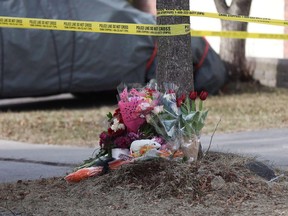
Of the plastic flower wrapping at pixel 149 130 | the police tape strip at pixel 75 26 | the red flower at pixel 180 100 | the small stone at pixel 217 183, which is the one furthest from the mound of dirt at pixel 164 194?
the police tape strip at pixel 75 26

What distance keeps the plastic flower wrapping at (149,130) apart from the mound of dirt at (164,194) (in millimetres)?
122

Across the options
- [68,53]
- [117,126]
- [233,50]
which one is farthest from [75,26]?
[233,50]

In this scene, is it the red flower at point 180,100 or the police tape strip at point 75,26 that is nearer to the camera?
the red flower at point 180,100

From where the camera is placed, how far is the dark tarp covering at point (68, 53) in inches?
562

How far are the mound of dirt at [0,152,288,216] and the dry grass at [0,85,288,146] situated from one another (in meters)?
3.75

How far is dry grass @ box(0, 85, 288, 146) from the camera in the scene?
1148 cm

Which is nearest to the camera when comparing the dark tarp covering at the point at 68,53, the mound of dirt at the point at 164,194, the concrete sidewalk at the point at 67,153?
the mound of dirt at the point at 164,194

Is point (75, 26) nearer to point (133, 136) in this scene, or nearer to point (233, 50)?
point (133, 136)

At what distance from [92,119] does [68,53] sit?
206 cm

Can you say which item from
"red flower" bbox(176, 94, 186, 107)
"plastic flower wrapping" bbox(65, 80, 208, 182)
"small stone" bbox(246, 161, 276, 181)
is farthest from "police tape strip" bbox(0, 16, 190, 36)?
"small stone" bbox(246, 161, 276, 181)

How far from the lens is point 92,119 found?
13.1 m

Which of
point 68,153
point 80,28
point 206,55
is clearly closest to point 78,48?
point 206,55

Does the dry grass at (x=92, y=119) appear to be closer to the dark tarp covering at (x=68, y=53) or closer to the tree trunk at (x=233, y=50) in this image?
the dark tarp covering at (x=68, y=53)

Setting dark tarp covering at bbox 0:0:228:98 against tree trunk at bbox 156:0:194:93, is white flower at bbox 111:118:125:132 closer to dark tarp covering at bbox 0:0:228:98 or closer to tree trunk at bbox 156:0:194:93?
tree trunk at bbox 156:0:194:93
